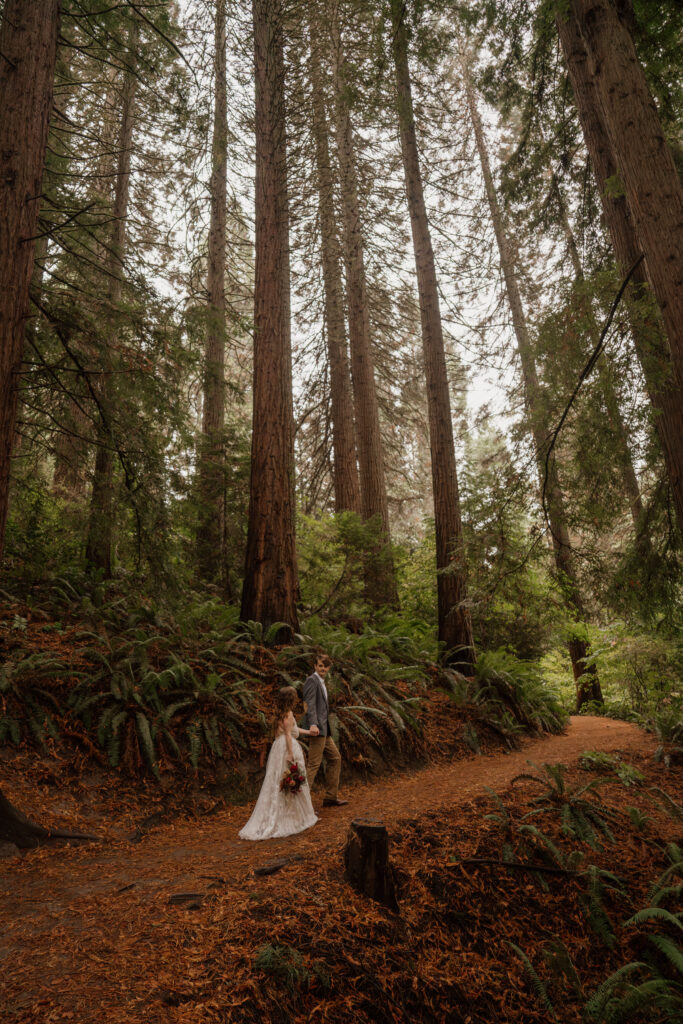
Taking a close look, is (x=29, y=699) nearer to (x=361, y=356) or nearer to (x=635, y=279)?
(x=635, y=279)

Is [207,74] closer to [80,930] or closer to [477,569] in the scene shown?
[477,569]

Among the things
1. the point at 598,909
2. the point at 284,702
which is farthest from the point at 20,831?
the point at 598,909

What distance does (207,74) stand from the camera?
8.16m

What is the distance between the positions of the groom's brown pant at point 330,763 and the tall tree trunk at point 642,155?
16.9 feet

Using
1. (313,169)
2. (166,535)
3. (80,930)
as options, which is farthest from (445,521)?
(313,169)

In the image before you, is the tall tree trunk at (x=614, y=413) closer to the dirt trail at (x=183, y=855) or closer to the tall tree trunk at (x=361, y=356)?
the dirt trail at (x=183, y=855)

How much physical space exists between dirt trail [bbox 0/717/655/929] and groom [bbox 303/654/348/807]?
0.21 m

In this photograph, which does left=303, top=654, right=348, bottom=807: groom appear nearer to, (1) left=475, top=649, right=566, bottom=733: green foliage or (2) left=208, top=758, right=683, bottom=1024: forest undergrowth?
(2) left=208, top=758, right=683, bottom=1024: forest undergrowth

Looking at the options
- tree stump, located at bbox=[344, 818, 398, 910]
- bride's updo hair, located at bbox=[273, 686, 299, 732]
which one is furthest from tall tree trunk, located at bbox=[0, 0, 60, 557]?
tree stump, located at bbox=[344, 818, 398, 910]

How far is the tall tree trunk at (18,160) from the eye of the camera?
4.50 meters

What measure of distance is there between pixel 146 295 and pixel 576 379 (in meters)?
5.17

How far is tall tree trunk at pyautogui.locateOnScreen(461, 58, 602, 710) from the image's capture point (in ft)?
21.5

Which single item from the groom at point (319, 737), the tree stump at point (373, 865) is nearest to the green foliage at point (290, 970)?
the tree stump at point (373, 865)

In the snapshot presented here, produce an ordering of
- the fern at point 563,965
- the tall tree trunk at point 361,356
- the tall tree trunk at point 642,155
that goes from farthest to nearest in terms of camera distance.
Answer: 1. the tall tree trunk at point 361,356
2. the tall tree trunk at point 642,155
3. the fern at point 563,965
